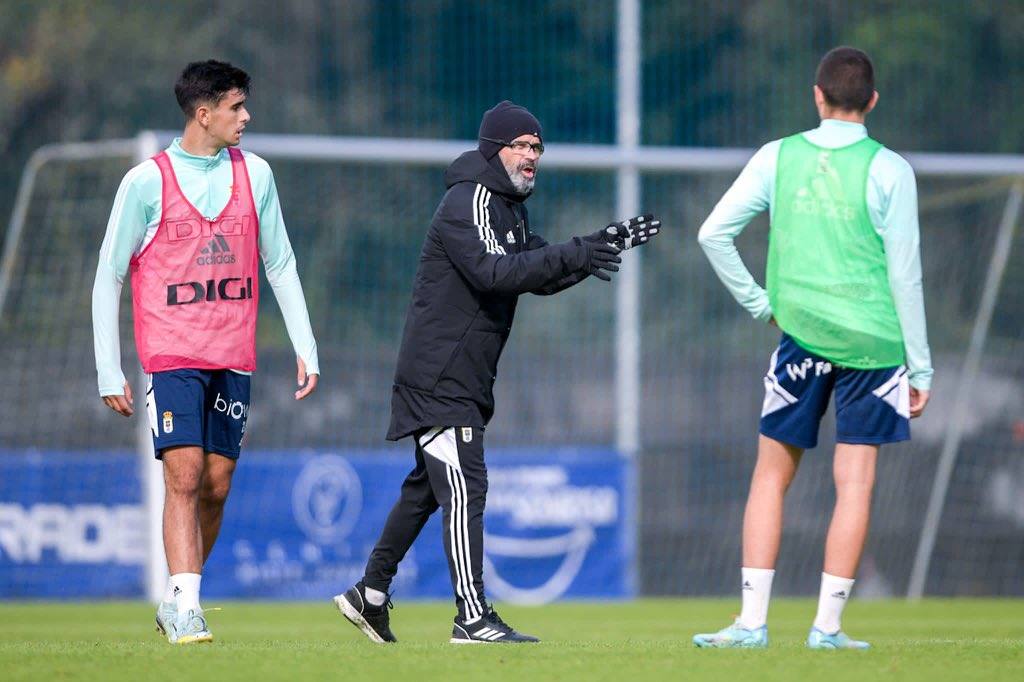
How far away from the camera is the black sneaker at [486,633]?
22.0 ft

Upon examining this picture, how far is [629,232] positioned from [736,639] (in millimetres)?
1528

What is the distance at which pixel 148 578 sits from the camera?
12500mm

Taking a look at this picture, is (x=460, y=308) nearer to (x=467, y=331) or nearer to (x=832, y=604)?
(x=467, y=331)

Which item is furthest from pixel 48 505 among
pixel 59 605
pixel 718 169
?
pixel 718 169

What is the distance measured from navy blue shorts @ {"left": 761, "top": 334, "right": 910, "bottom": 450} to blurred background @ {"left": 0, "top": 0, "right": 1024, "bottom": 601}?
6487 mm

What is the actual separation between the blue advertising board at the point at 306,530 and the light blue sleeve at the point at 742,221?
6.15 m

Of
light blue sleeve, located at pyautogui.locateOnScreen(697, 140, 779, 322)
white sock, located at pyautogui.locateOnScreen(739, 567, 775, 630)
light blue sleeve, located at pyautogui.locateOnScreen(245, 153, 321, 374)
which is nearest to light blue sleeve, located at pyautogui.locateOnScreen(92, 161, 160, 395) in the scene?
light blue sleeve, located at pyautogui.locateOnScreen(245, 153, 321, 374)

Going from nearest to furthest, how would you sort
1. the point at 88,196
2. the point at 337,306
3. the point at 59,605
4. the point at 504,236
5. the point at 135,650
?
the point at 135,650 < the point at 504,236 < the point at 59,605 < the point at 88,196 < the point at 337,306

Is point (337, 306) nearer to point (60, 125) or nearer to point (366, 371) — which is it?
point (366, 371)

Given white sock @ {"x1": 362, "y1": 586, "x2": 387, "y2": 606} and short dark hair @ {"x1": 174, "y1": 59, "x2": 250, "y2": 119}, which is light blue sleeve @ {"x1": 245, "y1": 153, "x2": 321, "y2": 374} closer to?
short dark hair @ {"x1": 174, "y1": 59, "x2": 250, "y2": 119}

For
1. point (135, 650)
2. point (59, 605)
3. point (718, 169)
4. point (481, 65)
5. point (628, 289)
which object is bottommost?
point (59, 605)

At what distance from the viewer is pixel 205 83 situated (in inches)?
273

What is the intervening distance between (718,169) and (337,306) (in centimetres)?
321

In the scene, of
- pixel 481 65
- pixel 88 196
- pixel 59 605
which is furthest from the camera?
pixel 481 65
